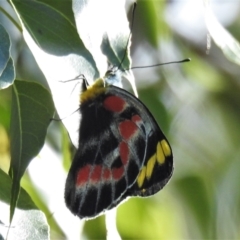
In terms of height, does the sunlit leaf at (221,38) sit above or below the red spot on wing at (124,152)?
above

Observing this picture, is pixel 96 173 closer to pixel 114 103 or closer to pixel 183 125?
pixel 114 103

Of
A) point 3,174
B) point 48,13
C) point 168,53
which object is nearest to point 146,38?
point 168,53

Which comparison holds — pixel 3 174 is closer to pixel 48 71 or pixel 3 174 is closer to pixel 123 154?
pixel 48 71

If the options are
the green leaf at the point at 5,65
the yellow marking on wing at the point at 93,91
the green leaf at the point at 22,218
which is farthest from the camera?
the yellow marking on wing at the point at 93,91

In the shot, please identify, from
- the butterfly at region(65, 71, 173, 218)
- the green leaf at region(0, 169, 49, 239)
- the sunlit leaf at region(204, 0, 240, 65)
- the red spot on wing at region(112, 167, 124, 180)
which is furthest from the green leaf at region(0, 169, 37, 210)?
the sunlit leaf at region(204, 0, 240, 65)

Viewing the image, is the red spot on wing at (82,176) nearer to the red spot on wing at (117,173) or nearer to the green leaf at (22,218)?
the red spot on wing at (117,173)

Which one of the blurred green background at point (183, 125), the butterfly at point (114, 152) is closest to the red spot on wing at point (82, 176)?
the butterfly at point (114, 152)

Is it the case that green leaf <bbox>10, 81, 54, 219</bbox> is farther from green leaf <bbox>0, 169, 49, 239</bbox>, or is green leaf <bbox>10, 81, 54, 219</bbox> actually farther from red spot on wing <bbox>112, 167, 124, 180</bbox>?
red spot on wing <bbox>112, 167, 124, 180</bbox>
